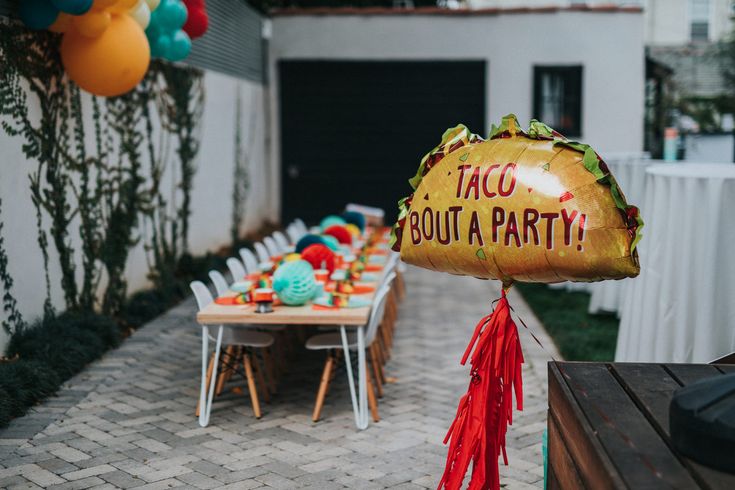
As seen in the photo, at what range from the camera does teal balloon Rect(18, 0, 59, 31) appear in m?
5.97

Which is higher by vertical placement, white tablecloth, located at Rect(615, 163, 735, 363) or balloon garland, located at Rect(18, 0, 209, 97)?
balloon garland, located at Rect(18, 0, 209, 97)

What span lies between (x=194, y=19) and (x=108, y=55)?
2.04 m

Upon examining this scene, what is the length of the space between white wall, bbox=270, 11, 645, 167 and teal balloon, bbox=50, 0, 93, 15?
8768 mm

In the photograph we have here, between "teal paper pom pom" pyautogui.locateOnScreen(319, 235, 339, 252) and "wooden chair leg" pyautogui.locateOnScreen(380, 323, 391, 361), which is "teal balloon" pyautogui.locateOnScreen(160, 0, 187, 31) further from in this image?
"wooden chair leg" pyautogui.locateOnScreen(380, 323, 391, 361)

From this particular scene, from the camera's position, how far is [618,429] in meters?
2.83

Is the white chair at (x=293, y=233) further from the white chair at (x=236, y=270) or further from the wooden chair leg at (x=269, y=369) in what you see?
the wooden chair leg at (x=269, y=369)

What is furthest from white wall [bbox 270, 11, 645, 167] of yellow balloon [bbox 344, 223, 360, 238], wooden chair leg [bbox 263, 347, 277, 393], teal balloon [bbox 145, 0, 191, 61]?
wooden chair leg [bbox 263, 347, 277, 393]

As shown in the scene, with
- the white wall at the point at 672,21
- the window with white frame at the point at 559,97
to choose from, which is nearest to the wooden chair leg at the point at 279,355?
the window with white frame at the point at 559,97

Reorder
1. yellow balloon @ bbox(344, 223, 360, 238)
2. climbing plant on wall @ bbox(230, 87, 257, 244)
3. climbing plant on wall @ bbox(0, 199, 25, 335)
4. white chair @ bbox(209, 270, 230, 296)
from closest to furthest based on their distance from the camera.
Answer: climbing plant on wall @ bbox(0, 199, 25, 335) < white chair @ bbox(209, 270, 230, 296) < yellow balloon @ bbox(344, 223, 360, 238) < climbing plant on wall @ bbox(230, 87, 257, 244)

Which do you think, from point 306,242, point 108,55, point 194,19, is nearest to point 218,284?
point 306,242

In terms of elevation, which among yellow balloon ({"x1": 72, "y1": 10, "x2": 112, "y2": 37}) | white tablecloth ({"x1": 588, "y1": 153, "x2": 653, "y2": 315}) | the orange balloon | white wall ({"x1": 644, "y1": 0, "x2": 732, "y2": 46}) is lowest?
white tablecloth ({"x1": 588, "y1": 153, "x2": 653, "y2": 315})

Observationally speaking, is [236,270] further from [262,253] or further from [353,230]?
[353,230]

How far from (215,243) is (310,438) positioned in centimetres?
654

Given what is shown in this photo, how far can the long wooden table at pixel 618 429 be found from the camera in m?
2.49
